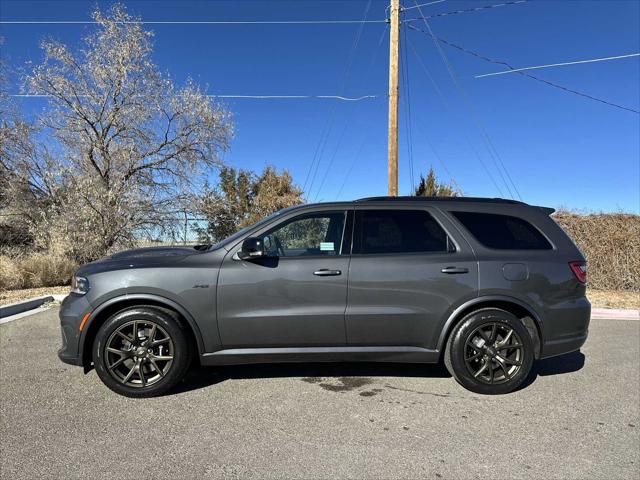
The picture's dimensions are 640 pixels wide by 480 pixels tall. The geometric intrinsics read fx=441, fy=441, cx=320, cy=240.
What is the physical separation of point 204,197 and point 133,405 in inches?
382

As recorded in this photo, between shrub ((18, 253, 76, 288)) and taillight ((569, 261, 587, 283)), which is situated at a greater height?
taillight ((569, 261, 587, 283))

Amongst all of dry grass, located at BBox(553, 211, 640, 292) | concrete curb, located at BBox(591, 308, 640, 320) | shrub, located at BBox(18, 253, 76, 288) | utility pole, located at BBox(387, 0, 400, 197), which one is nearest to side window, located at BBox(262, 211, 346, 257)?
concrete curb, located at BBox(591, 308, 640, 320)

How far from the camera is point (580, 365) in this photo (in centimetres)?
517

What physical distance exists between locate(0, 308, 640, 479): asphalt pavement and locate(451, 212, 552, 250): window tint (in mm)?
1427

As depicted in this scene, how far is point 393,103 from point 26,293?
9.49 meters

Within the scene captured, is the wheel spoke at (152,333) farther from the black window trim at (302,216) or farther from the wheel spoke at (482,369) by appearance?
the wheel spoke at (482,369)

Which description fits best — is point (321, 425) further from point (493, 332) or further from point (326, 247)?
point (493, 332)

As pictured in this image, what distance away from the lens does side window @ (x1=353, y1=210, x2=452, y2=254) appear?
4238 millimetres

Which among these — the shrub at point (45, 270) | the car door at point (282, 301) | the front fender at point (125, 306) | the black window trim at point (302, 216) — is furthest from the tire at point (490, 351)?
the shrub at point (45, 270)

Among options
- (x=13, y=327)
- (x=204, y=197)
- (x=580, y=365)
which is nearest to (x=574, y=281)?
(x=580, y=365)

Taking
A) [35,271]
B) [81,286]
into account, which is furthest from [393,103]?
[35,271]

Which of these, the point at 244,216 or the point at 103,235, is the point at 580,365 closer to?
the point at 103,235

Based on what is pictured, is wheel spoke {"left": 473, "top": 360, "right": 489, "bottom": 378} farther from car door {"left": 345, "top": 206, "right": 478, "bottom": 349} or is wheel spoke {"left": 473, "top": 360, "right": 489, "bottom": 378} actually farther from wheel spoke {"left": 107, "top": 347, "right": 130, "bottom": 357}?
wheel spoke {"left": 107, "top": 347, "right": 130, "bottom": 357}

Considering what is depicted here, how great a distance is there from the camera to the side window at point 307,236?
4227 millimetres
